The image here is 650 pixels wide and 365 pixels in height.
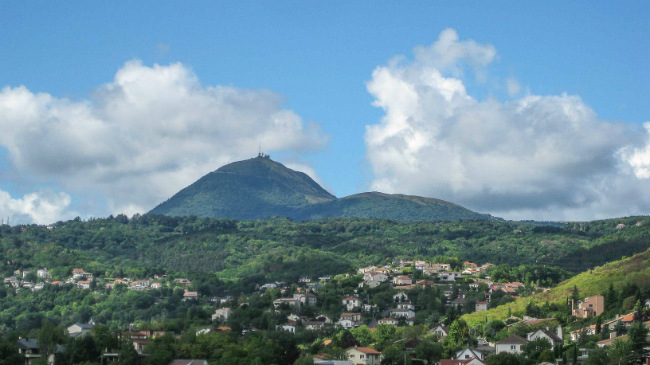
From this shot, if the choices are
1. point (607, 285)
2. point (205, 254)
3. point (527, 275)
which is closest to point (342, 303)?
point (527, 275)

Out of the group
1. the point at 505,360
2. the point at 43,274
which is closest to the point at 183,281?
the point at 43,274

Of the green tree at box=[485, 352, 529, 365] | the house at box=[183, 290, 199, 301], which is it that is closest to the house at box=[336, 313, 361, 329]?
the green tree at box=[485, 352, 529, 365]

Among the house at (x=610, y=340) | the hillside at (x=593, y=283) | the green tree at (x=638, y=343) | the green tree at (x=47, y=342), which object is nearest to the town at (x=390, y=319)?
the house at (x=610, y=340)

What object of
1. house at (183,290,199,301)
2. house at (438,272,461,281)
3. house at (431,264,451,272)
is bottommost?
house at (183,290,199,301)

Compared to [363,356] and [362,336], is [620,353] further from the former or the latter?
[362,336]

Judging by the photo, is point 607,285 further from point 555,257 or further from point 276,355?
point 555,257

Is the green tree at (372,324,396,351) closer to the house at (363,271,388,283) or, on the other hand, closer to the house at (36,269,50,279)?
the house at (363,271,388,283)
